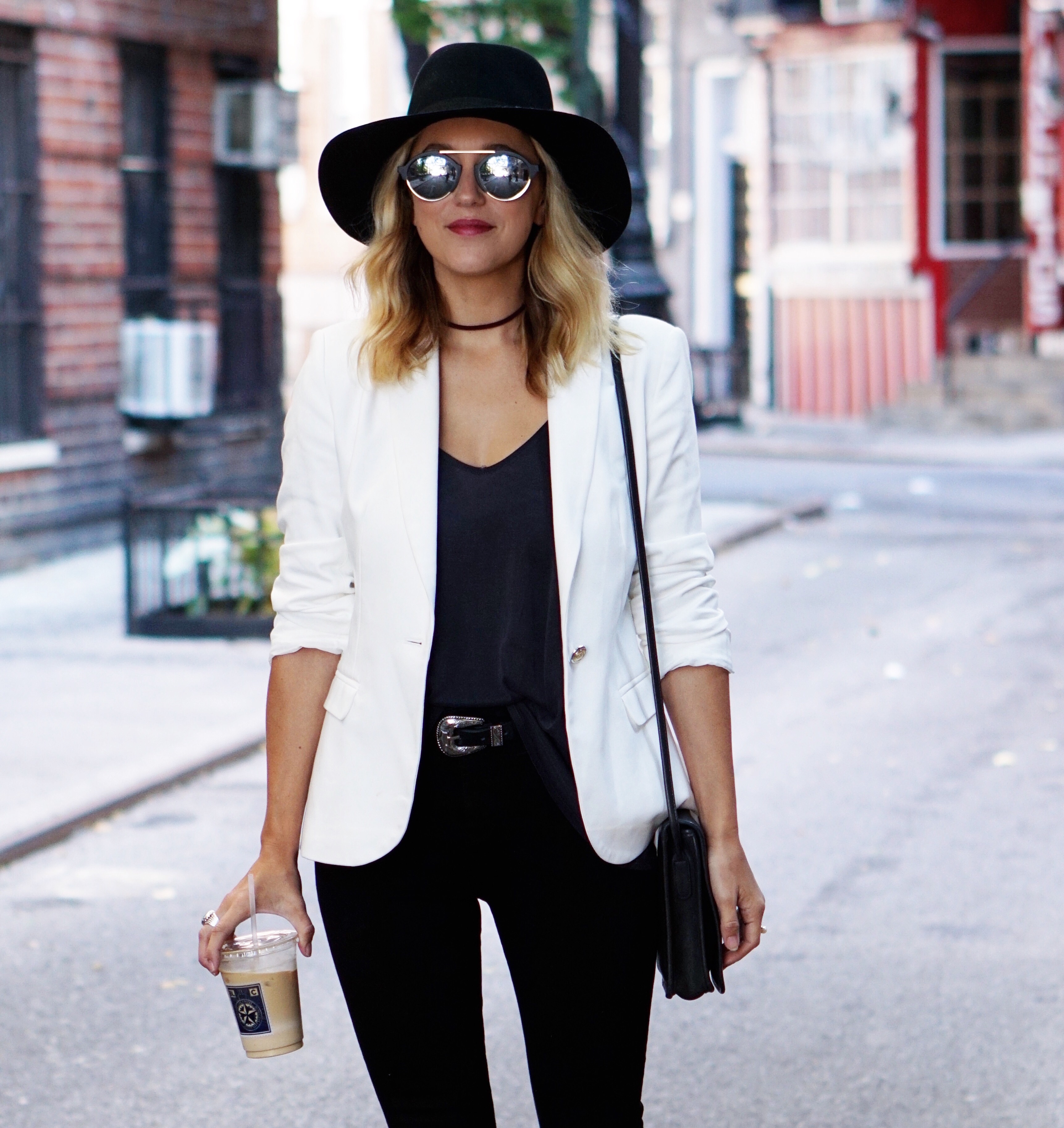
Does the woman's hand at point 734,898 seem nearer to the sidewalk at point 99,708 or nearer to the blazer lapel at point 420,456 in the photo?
the blazer lapel at point 420,456

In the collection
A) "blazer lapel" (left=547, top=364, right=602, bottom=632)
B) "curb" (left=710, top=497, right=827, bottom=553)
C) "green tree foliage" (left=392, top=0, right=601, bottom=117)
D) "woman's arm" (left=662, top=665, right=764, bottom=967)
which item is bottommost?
"curb" (left=710, top=497, right=827, bottom=553)

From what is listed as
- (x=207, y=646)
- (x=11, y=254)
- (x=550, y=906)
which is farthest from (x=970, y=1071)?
(x=11, y=254)

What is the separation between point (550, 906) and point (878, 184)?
24508 mm

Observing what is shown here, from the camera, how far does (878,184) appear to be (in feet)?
85.8

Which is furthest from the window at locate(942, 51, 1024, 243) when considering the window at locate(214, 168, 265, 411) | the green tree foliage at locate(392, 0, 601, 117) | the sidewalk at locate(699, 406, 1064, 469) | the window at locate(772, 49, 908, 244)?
the window at locate(214, 168, 265, 411)

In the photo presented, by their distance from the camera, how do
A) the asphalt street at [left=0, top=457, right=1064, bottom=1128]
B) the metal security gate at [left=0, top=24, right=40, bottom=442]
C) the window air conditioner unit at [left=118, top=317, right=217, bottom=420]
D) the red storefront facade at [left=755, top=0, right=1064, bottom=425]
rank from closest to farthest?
the asphalt street at [left=0, top=457, right=1064, bottom=1128] < the metal security gate at [left=0, top=24, right=40, bottom=442] < the window air conditioner unit at [left=118, top=317, right=217, bottom=420] < the red storefront facade at [left=755, top=0, right=1064, bottom=425]

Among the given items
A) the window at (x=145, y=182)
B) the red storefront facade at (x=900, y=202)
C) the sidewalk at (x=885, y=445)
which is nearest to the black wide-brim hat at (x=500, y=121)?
the window at (x=145, y=182)

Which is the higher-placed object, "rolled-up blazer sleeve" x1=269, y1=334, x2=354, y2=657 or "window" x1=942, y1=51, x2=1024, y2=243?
"window" x1=942, y1=51, x2=1024, y2=243

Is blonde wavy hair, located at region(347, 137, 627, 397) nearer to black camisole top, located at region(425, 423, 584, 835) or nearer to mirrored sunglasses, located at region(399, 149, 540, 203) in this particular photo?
mirrored sunglasses, located at region(399, 149, 540, 203)

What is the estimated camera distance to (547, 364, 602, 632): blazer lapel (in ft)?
8.54

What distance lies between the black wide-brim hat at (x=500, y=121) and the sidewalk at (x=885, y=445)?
17.1m

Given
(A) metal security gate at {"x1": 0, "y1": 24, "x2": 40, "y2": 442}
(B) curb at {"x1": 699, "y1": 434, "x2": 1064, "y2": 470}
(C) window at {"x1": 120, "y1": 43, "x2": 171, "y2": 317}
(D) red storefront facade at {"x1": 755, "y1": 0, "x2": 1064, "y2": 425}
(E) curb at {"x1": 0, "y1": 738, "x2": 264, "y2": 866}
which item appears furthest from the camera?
(D) red storefront facade at {"x1": 755, "y1": 0, "x2": 1064, "y2": 425}

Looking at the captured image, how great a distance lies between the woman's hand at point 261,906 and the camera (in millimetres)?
2740

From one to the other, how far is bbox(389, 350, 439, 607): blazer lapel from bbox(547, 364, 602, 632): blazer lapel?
16cm
